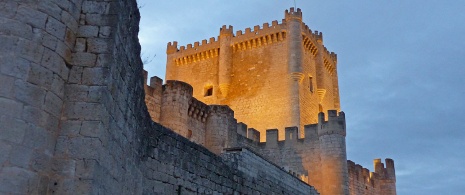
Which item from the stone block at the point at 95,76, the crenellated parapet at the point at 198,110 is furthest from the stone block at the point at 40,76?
→ the crenellated parapet at the point at 198,110

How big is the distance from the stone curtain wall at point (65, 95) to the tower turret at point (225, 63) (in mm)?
28330

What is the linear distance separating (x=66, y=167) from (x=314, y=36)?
32.5 metres

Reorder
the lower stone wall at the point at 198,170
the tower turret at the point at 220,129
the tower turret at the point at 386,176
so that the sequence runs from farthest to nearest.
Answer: the tower turret at the point at 386,176 → the tower turret at the point at 220,129 → the lower stone wall at the point at 198,170

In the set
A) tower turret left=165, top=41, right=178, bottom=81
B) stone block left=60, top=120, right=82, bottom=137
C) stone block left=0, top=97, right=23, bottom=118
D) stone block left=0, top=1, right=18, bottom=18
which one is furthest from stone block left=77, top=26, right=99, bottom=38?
tower turret left=165, top=41, right=178, bottom=81

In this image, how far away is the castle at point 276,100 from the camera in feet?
67.6

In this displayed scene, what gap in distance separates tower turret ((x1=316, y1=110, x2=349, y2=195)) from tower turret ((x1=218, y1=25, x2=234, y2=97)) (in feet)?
41.1

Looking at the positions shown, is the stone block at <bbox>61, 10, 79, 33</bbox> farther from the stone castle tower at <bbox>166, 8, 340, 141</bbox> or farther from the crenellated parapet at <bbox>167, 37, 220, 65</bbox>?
the crenellated parapet at <bbox>167, 37, 220, 65</bbox>

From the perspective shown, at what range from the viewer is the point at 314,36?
35.6m

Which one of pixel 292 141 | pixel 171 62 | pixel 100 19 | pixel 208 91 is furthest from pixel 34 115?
pixel 171 62

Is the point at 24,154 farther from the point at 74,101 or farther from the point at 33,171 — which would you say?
the point at 74,101

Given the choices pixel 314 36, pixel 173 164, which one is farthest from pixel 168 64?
pixel 173 164

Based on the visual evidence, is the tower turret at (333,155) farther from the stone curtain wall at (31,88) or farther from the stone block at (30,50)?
the stone block at (30,50)

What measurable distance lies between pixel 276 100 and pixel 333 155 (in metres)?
10.8

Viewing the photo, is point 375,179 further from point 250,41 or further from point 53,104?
point 53,104
